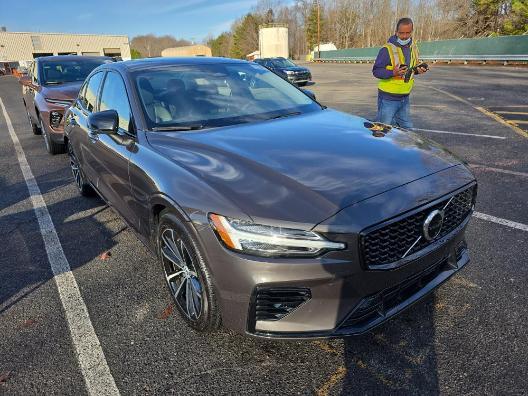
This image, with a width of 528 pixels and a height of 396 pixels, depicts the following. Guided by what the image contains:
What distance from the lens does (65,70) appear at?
27.5 ft

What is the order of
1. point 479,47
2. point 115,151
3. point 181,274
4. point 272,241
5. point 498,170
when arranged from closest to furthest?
point 272,241, point 181,274, point 115,151, point 498,170, point 479,47

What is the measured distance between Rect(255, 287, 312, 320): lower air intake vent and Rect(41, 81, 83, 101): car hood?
636 centimetres

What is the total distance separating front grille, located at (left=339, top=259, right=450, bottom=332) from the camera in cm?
205

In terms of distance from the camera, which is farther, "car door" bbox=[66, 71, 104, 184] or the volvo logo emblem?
"car door" bbox=[66, 71, 104, 184]

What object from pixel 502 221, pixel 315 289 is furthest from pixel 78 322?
pixel 502 221

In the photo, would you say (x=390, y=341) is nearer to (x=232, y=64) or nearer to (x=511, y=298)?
(x=511, y=298)

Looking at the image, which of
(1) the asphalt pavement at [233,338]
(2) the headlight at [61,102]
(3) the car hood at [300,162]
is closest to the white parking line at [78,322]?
(1) the asphalt pavement at [233,338]

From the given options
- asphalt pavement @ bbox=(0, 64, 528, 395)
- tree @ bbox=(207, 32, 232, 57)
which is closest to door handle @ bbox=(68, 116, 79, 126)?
asphalt pavement @ bbox=(0, 64, 528, 395)

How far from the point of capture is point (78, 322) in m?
2.71

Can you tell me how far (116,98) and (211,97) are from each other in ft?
2.79

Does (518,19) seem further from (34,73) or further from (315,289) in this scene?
(315,289)

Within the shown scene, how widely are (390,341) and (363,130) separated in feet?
4.89

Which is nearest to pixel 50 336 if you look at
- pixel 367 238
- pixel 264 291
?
pixel 264 291

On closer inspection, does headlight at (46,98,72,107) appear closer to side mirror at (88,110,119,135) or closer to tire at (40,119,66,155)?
tire at (40,119,66,155)
